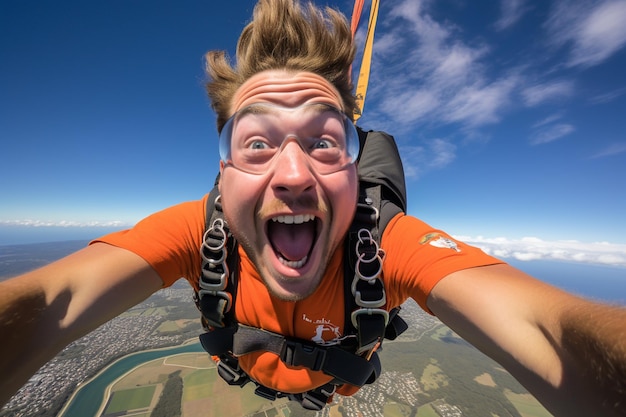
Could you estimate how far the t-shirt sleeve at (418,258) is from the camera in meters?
1.37

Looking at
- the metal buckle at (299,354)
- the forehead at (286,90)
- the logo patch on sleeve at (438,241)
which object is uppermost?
the forehead at (286,90)

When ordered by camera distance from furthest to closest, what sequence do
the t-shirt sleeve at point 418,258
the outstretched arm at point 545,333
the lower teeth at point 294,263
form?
the lower teeth at point 294,263, the t-shirt sleeve at point 418,258, the outstretched arm at point 545,333

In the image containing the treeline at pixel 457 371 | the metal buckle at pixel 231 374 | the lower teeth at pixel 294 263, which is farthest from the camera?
the treeline at pixel 457 371

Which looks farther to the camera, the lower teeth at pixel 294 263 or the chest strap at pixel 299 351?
the chest strap at pixel 299 351

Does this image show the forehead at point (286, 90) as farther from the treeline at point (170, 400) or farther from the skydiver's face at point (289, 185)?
the treeline at point (170, 400)

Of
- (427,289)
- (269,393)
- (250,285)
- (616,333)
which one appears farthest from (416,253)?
(269,393)

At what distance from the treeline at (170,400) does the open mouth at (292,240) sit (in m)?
28.0

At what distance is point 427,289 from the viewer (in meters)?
1.42

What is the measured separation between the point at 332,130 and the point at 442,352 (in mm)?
50422

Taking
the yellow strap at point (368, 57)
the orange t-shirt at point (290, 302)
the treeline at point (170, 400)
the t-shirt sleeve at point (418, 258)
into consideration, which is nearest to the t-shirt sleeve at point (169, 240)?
the orange t-shirt at point (290, 302)

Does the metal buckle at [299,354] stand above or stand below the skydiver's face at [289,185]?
below

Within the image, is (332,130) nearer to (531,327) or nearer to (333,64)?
(333,64)

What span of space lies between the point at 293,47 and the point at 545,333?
8.42 feet

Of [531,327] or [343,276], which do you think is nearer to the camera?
[531,327]
